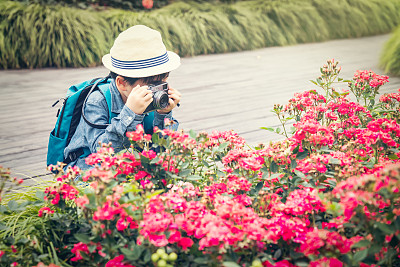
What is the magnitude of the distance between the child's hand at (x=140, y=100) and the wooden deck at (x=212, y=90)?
24.6 inches

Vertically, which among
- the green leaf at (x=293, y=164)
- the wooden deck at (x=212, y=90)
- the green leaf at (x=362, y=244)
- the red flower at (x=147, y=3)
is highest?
the red flower at (x=147, y=3)

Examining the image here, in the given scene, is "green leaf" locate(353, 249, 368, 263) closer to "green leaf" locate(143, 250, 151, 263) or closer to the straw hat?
"green leaf" locate(143, 250, 151, 263)

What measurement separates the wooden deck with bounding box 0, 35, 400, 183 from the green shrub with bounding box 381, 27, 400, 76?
250 mm

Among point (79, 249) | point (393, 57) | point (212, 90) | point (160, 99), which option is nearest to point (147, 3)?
point (212, 90)

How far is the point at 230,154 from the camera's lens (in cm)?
154

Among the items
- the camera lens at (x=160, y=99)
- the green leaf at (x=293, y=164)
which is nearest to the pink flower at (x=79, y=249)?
the green leaf at (x=293, y=164)

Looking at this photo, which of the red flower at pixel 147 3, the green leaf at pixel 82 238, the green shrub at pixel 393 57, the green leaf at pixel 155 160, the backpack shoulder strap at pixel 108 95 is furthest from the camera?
the red flower at pixel 147 3

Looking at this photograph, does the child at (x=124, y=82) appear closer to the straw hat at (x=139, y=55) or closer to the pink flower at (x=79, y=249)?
the straw hat at (x=139, y=55)

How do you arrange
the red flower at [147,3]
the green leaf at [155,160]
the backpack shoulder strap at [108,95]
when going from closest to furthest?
the green leaf at [155,160] < the backpack shoulder strap at [108,95] < the red flower at [147,3]

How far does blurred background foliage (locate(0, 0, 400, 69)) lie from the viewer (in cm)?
604

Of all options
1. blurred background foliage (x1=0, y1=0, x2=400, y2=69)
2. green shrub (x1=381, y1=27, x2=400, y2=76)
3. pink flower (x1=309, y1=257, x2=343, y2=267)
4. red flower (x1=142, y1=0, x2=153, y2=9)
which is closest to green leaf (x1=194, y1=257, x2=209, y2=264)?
pink flower (x1=309, y1=257, x2=343, y2=267)

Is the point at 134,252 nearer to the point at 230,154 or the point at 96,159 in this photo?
the point at 96,159

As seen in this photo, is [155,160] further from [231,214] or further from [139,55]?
[139,55]

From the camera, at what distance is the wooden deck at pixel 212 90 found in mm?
3289
